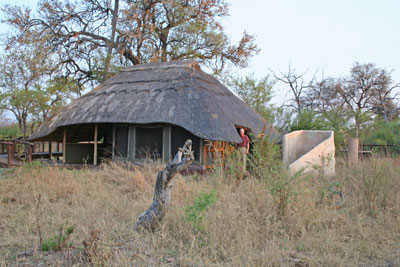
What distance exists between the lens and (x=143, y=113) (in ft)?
28.6

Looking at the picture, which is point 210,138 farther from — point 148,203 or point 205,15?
point 205,15

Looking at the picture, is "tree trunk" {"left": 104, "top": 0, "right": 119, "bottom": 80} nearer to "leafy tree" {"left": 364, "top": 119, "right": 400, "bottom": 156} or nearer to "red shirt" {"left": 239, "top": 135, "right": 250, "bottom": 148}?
"red shirt" {"left": 239, "top": 135, "right": 250, "bottom": 148}

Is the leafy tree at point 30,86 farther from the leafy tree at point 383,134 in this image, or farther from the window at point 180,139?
the leafy tree at point 383,134

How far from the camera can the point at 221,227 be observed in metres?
3.51

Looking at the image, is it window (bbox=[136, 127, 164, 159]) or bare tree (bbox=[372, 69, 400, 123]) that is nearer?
window (bbox=[136, 127, 164, 159])

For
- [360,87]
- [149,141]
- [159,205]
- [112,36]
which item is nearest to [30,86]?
[112,36]

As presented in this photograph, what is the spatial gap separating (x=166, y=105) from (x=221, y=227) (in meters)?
5.65

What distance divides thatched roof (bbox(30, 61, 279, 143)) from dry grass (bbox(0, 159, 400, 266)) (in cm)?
301

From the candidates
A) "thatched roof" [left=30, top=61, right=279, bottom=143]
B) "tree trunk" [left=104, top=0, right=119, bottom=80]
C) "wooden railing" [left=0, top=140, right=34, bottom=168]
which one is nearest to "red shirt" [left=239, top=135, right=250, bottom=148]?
"thatched roof" [left=30, top=61, right=279, bottom=143]

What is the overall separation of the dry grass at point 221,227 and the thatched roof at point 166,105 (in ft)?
9.88

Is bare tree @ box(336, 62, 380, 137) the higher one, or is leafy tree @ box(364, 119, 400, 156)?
bare tree @ box(336, 62, 380, 137)

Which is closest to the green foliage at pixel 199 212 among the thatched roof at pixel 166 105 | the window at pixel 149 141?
the thatched roof at pixel 166 105

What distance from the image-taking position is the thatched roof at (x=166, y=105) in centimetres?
830

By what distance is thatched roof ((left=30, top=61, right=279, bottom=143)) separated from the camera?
8.30 m
